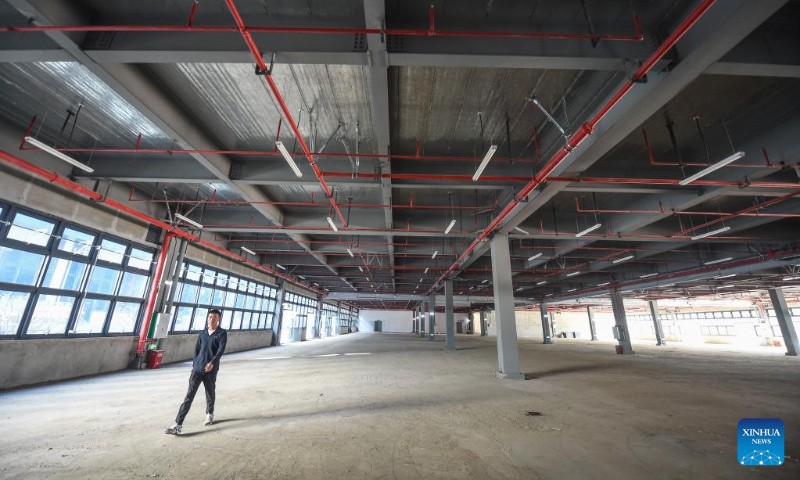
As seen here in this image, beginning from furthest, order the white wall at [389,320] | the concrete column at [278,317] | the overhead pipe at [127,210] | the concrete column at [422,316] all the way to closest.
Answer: the white wall at [389,320] → the concrete column at [422,316] → the concrete column at [278,317] → the overhead pipe at [127,210]

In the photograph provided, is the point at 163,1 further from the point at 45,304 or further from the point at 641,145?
the point at 641,145

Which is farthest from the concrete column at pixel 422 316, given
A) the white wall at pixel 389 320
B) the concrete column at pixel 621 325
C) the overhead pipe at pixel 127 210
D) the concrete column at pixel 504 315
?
the concrete column at pixel 504 315

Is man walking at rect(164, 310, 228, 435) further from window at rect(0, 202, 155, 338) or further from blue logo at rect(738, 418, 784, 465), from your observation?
blue logo at rect(738, 418, 784, 465)

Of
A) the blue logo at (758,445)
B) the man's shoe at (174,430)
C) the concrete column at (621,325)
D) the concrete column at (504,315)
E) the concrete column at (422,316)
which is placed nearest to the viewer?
the blue logo at (758,445)

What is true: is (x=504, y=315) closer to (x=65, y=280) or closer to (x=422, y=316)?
(x=65, y=280)

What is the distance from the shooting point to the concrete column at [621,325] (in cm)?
1812

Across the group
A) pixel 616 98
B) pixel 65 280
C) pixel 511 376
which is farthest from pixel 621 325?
pixel 65 280

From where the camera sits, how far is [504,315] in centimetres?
949

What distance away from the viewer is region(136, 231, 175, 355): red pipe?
32.8ft

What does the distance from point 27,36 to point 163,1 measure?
78.7 inches

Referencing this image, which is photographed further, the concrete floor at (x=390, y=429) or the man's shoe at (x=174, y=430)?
the man's shoe at (x=174, y=430)

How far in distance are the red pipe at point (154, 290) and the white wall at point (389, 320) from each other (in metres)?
39.4

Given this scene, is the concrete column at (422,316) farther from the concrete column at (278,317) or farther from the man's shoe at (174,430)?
the man's shoe at (174,430)

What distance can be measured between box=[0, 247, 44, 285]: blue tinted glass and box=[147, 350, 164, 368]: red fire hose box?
4047 millimetres
